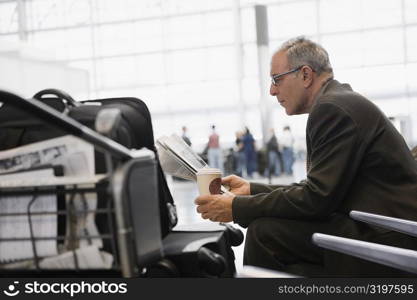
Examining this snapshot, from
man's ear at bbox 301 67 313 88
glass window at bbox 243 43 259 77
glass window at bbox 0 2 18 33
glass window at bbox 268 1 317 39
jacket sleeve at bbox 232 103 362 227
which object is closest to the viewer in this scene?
jacket sleeve at bbox 232 103 362 227

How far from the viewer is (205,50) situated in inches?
668

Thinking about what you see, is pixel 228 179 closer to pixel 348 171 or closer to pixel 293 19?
pixel 348 171

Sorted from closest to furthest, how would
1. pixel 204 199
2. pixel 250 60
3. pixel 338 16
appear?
pixel 204 199 < pixel 338 16 < pixel 250 60

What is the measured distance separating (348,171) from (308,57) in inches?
21.0

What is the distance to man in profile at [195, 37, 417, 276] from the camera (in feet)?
5.40

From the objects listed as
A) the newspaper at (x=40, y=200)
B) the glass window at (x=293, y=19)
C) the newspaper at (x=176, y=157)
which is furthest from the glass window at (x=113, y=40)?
the newspaper at (x=40, y=200)

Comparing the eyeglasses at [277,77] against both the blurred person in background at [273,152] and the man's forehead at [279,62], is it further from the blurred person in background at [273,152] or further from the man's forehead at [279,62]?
the blurred person in background at [273,152]

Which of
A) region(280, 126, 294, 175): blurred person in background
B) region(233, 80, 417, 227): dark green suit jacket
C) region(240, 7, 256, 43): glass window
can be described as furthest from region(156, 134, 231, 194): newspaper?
region(240, 7, 256, 43): glass window

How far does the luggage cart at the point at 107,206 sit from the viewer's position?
3.00 ft

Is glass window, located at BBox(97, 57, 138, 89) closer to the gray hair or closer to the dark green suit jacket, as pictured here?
the gray hair

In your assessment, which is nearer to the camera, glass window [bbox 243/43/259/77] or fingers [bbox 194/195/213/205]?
fingers [bbox 194/195/213/205]

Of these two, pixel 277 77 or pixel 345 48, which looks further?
pixel 345 48

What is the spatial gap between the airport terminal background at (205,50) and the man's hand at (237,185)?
38.8 ft

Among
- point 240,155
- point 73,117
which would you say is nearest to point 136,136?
point 73,117
